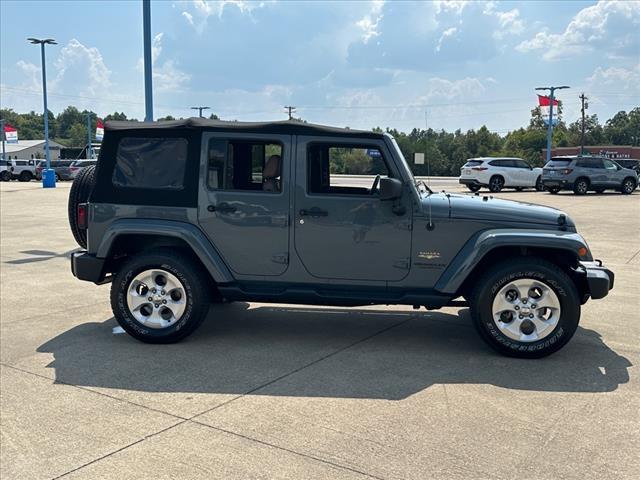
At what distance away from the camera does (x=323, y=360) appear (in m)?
5.10

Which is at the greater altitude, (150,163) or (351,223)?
(150,163)

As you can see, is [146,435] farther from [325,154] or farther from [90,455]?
[325,154]

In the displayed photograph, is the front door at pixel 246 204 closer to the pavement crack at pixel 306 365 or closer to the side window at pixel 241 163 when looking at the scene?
the side window at pixel 241 163

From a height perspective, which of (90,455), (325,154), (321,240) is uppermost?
(325,154)

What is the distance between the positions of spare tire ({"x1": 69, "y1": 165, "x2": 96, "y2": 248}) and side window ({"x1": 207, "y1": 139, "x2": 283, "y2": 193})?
1.22 m

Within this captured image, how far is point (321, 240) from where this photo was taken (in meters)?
5.33

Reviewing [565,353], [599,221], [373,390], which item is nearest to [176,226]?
[373,390]

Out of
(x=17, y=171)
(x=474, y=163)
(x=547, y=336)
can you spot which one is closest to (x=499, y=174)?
(x=474, y=163)

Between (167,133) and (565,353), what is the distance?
13.0ft

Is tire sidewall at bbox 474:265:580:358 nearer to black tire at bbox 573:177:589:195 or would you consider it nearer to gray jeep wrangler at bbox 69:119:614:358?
gray jeep wrangler at bbox 69:119:614:358

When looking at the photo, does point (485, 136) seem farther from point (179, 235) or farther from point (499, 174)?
point (179, 235)

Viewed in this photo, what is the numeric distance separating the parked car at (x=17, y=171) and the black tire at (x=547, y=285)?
46054mm

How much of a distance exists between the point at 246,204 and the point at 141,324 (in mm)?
1421

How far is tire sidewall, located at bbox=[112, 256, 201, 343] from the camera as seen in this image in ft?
17.7
